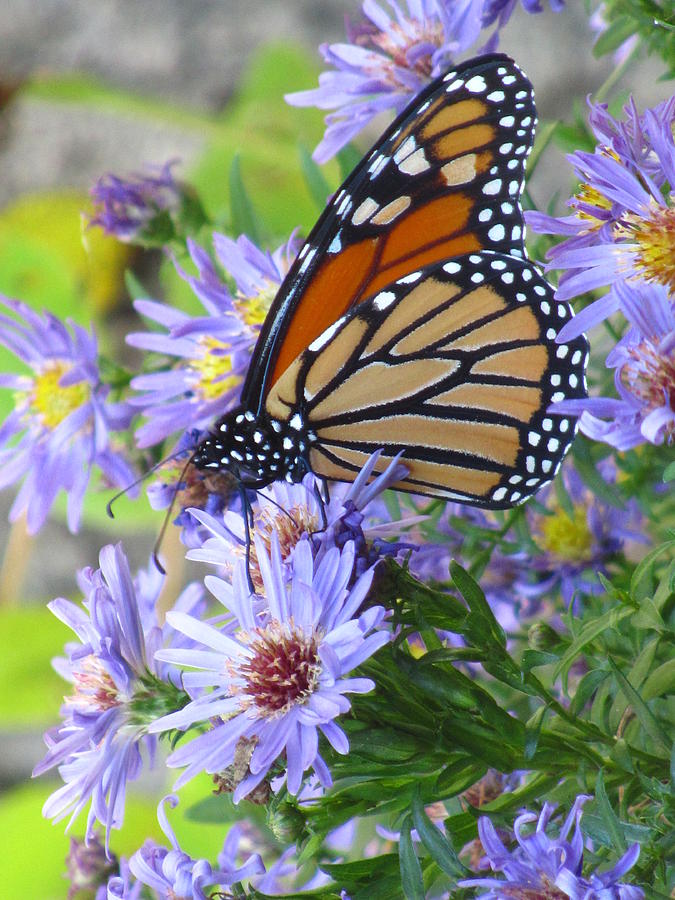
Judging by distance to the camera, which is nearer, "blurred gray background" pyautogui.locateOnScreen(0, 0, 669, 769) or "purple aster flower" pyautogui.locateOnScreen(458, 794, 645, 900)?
"purple aster flower" pyautogui.locateOnScreen(458, 794, 645, 900)

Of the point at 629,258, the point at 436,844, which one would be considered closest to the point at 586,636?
the point at 436,844

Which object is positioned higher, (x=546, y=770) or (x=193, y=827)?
(x=546, y=770)

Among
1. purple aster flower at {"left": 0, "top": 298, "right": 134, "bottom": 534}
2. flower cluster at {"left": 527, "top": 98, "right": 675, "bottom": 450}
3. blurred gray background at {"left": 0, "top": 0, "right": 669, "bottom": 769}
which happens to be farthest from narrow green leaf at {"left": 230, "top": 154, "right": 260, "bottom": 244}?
blurred gray background at {"left": 0, "top": 0, "right": 669, "bottom": 769}

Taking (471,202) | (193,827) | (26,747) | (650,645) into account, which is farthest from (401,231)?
(26,747)

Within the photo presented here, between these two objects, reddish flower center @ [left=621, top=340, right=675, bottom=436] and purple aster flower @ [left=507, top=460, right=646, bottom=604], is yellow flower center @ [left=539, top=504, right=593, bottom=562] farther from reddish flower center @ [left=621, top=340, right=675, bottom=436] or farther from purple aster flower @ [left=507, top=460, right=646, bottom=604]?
reddish flower center @ [left=621, top=340, right=675, bottom=436]

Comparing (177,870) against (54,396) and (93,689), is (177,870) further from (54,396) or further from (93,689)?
(54,396)

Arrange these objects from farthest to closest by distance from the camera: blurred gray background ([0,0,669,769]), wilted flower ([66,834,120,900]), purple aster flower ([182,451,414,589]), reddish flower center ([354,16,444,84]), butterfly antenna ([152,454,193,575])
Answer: blurred gray background ([0,0,669,769])
reddish flower center ([354,16,444,84])
wilted flower ([66,834,120,900])
butterfly antenna ([152,454,193,575])
purple aster flower ([182,451,414,589])

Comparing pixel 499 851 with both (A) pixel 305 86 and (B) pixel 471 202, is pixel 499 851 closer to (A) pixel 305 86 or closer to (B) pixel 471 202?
(B) pixel 471 202
